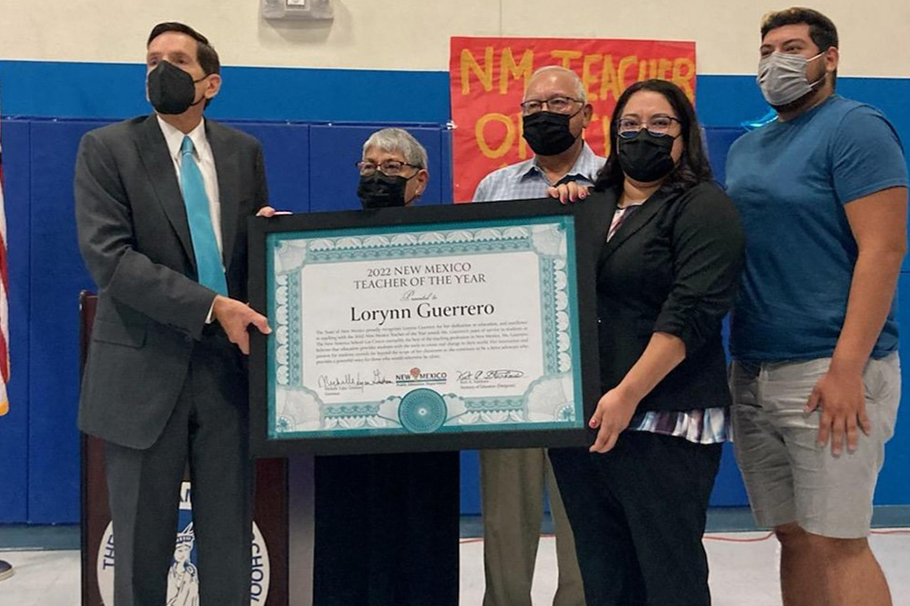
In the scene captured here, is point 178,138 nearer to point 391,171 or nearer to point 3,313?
point 391,171

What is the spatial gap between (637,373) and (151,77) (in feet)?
4.41

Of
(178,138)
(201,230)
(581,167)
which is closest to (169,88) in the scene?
(178,138)

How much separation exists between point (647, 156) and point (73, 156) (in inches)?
118

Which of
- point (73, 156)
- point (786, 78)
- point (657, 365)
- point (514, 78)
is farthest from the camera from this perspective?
point (514, 78)

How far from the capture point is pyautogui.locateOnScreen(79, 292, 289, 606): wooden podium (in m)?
2.59

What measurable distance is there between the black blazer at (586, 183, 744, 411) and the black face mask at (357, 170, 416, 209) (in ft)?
1.88

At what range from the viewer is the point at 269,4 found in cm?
417

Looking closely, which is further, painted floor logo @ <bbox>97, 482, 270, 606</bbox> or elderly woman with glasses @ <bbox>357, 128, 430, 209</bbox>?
painted floor logo @ <bbox>97, 482, 270, 606</bbox>

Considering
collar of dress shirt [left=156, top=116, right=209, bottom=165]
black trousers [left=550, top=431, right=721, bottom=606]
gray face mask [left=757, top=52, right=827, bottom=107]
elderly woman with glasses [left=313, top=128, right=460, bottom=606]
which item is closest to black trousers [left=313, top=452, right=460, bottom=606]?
elderly woman with glasses [left=313, top=128, right=460, bottom=606]

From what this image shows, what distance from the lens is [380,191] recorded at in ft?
6.75

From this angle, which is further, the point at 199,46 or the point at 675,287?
the point at 199,46

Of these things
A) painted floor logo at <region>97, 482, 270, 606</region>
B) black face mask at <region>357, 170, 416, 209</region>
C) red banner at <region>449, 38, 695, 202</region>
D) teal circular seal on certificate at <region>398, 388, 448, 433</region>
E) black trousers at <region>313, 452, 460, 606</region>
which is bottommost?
painted floor logo at <region>97, 482, 270, 606</region>

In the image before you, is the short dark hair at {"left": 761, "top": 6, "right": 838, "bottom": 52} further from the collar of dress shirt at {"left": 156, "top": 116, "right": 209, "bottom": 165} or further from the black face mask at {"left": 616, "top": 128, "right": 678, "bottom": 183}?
the collar of dress shirt at {"left": 156, "top": 116, "right": 209, "bottom": 165}

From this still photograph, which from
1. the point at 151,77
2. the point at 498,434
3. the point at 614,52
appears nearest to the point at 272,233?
the point at 151,77
